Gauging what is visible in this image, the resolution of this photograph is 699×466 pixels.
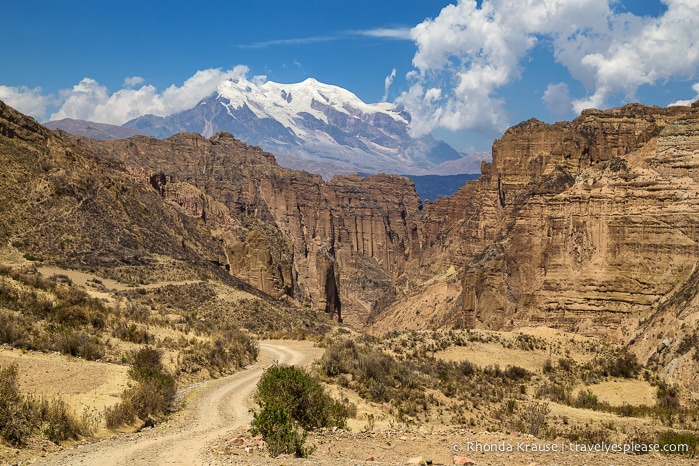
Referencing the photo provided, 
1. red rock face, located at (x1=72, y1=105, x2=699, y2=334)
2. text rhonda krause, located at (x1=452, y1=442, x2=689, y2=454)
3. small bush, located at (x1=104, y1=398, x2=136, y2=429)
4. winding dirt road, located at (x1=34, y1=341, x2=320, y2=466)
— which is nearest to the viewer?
winding dirt road, located at (x1=34, y1=341, x2=320, y2=466)

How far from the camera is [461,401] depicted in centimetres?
2514

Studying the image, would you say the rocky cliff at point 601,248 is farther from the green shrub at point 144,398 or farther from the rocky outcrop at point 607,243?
the green shrub at point 144,398

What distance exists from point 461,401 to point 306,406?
894 centimetres

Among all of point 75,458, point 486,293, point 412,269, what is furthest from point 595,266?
point 412,269

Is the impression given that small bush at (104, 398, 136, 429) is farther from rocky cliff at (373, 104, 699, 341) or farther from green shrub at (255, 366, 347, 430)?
rocky cliff at (373, 104, 699, 341)

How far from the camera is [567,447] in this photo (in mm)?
15047

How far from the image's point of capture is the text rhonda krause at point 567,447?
1453 centimetres

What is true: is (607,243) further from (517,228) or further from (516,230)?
(516,230)

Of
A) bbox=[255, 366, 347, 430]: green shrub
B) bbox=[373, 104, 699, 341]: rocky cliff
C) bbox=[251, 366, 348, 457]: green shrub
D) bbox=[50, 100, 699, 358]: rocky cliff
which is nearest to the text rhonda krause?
bbox=[251, 366, 348, 457]: green shrub

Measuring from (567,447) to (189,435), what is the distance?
8.52 meters

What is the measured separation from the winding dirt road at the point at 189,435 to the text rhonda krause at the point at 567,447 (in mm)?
5589

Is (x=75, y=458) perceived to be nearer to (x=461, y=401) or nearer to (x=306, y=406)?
(x=306, y=406)

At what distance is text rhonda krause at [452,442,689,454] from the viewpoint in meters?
14.5

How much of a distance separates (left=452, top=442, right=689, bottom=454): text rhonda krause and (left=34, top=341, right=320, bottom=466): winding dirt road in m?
5.59
